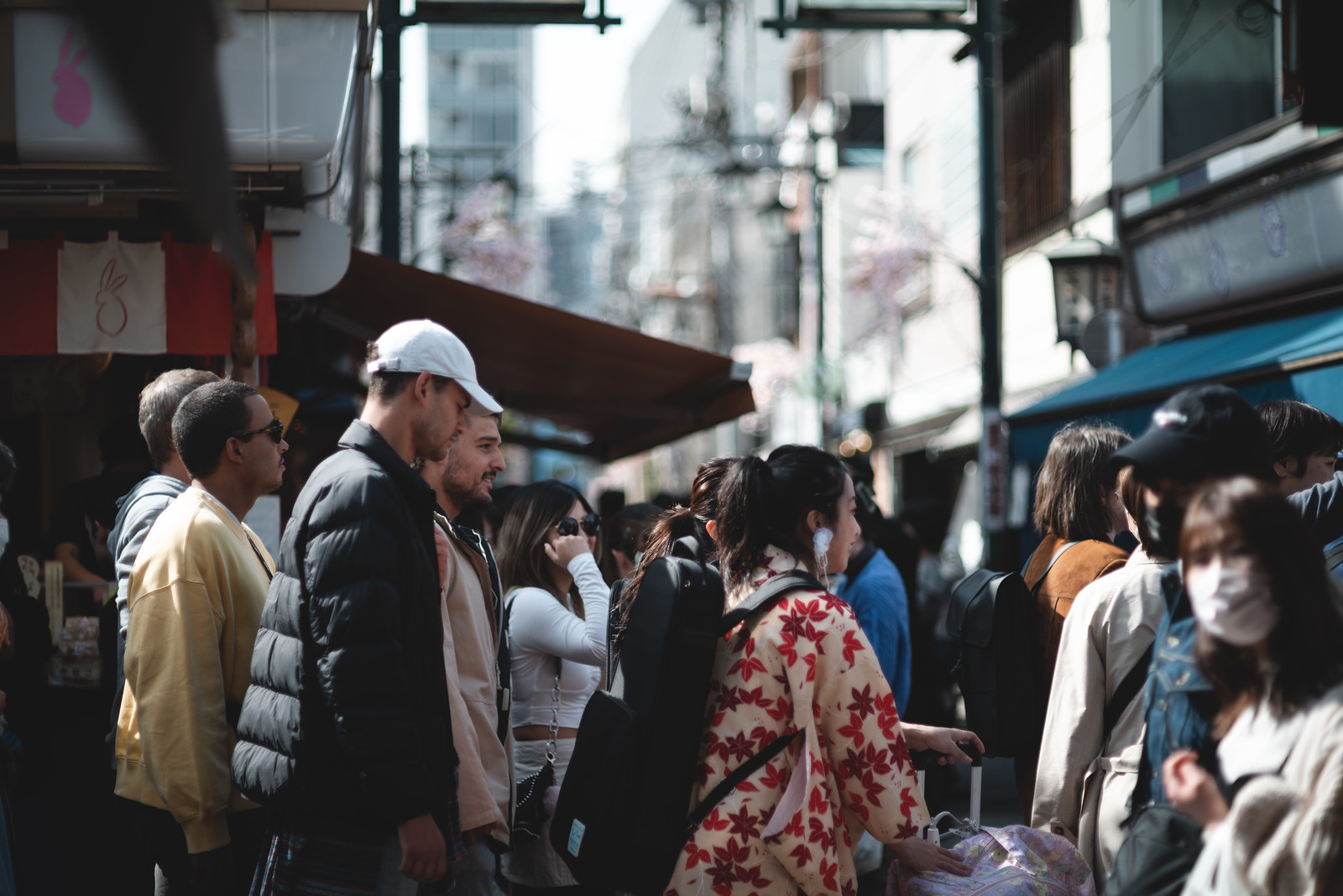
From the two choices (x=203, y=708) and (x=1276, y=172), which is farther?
(x=1276, y=172)

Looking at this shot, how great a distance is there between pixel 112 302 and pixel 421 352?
119 inches

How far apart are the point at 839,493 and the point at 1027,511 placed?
776cm

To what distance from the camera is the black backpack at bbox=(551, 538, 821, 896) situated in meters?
2.84

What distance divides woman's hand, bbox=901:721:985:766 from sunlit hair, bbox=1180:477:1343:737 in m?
1.17

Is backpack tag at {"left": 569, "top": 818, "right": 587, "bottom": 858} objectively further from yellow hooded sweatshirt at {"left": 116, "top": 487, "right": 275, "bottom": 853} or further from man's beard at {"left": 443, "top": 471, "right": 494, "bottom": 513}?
man's beard at {"left": 443, "top": 471, "right": 494, "bottom": 513}

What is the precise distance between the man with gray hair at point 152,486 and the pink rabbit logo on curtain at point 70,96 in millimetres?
1536

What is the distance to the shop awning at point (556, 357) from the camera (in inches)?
285

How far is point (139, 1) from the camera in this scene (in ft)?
2.89

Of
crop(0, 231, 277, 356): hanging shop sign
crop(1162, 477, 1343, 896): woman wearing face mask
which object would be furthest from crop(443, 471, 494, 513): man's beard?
crop(1162, 477, 1343, 896): woman wearing face mask

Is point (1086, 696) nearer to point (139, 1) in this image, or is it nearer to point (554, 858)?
point (554, 858)

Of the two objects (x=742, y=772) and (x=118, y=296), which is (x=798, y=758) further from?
(x=118, y=296)

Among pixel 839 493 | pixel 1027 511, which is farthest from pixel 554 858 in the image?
pixel 1027 511

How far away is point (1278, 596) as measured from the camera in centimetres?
199

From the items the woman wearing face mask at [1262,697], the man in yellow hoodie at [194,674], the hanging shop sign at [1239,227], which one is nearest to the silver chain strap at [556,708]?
the man in yellow hoodie at [194,674]
